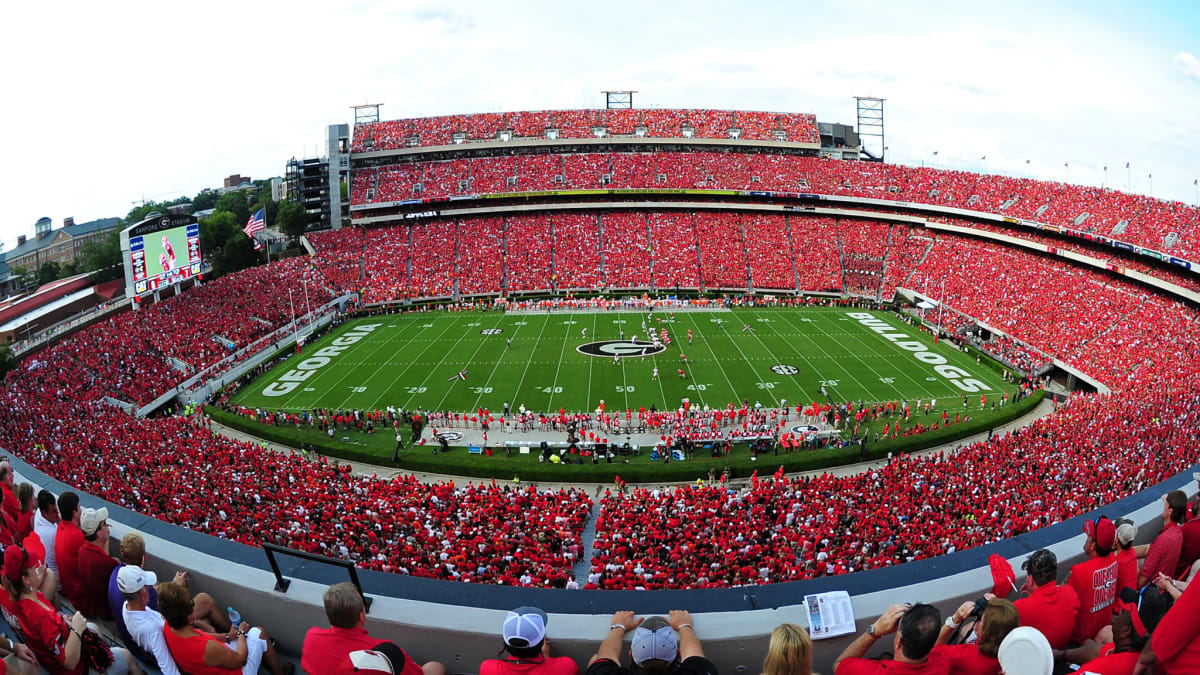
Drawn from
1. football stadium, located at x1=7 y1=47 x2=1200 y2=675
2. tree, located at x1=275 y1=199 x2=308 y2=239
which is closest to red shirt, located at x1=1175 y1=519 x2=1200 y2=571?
football stadium, located at x1=7 y1=47 x2=1200 y2=675

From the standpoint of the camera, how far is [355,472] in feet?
82.3

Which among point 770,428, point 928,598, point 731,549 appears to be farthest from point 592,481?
point 928,598

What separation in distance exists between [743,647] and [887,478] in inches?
653

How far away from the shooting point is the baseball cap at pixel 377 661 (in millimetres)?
3516

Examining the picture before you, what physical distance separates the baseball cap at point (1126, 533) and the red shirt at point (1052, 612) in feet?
2.34

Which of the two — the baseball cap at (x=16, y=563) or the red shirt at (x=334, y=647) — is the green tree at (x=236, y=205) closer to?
the baseball cap at (x=16, y=563)

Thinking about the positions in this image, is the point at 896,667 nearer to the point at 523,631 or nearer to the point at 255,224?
the point at 523,631

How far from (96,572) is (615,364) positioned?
3125cm

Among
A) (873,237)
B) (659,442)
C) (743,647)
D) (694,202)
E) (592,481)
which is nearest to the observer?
(743,647)

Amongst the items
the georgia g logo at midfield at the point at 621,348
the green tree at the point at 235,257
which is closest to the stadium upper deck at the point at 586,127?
the green tree at the point at 235,257

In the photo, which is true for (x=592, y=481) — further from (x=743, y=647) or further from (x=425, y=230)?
(x=425, y=230)

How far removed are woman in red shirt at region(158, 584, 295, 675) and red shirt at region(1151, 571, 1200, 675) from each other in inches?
169

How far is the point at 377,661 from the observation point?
11.6 feet

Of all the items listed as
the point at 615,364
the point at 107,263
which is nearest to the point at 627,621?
the point at 615,364
